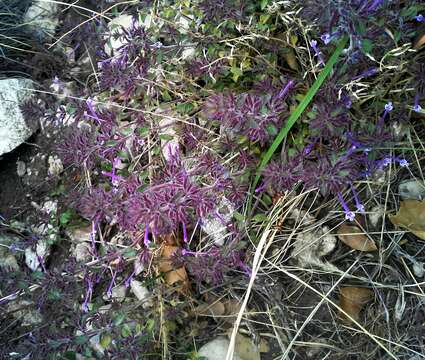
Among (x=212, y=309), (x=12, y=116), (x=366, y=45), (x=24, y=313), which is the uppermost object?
(x=366, y=45)

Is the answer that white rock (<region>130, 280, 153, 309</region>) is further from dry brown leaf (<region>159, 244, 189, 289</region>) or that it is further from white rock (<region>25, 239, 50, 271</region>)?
white rock (<region>25, 239, 50, 271</region>)

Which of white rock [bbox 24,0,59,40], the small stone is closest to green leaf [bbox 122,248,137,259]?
the small stone

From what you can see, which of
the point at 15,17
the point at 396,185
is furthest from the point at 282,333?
the point at 15,17

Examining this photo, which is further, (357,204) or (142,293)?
(142,293)

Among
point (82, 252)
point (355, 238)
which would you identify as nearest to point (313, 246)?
point (355, 238)

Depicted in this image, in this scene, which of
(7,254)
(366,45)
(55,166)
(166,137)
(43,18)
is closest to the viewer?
(366,45)

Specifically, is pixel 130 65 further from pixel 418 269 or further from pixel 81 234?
pixel 418 269
